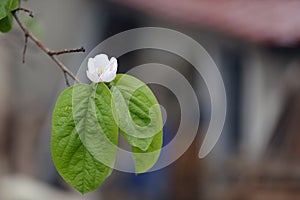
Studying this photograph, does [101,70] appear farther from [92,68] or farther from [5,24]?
[5,24]

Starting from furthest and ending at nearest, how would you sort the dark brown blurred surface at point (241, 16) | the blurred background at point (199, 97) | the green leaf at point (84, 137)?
1. the dark brown blurred surface at point (241, 16)
2. the blurred background at point (199, 97)
3. the green leaf at point (84, 137)

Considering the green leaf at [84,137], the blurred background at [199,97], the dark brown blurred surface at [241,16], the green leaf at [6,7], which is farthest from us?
the dark brown blurred surface at [241,16]

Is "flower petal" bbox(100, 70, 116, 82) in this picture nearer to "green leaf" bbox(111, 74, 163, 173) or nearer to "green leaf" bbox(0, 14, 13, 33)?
"green leaf" bbox(111, 74, 163, 173)

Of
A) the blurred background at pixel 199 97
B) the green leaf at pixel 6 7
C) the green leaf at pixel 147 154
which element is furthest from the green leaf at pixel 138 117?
the blurred background at pixel 199 97

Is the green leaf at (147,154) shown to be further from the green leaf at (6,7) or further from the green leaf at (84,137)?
the green leaf at (6,7)

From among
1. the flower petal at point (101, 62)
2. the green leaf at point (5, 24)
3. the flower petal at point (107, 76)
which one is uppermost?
the green leaf at point (5, 24)

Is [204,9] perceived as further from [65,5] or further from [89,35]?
[65,5]


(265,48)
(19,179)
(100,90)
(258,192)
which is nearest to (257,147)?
(265,48)
